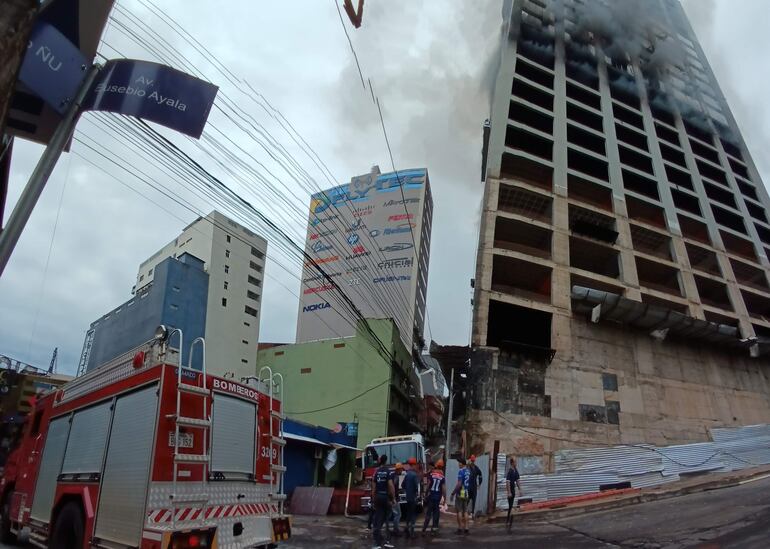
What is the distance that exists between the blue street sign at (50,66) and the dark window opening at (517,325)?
23589 millimetres

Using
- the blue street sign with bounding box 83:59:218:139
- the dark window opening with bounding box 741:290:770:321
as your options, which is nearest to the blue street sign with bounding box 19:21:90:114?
the blue street sign with bounding box 83:59:218:139

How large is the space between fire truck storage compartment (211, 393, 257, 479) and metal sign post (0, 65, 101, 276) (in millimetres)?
2949

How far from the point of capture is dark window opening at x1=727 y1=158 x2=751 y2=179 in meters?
46.7

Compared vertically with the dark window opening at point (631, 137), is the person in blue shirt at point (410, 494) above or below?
below

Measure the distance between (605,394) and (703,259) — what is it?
763 inches

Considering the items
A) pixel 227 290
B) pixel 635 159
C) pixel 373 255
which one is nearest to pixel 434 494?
pixel 635 159

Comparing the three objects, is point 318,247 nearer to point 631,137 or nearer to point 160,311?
point 160,311

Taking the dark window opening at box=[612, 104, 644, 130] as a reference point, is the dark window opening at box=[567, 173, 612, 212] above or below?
below

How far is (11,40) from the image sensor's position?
2.98m

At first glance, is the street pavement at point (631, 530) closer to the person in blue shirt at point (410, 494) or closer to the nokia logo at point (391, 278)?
the person in blue shirt at point (410, 494)

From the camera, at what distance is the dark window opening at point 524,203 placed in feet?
103

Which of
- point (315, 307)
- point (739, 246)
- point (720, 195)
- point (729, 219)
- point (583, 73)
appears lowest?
point (739, 246)

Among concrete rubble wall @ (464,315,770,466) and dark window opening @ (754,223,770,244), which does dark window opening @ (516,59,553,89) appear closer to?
dark window opening @ (754,223,770,244)

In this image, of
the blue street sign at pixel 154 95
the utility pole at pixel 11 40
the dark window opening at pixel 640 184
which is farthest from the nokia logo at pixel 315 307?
the utility pole at pixel 11 40
